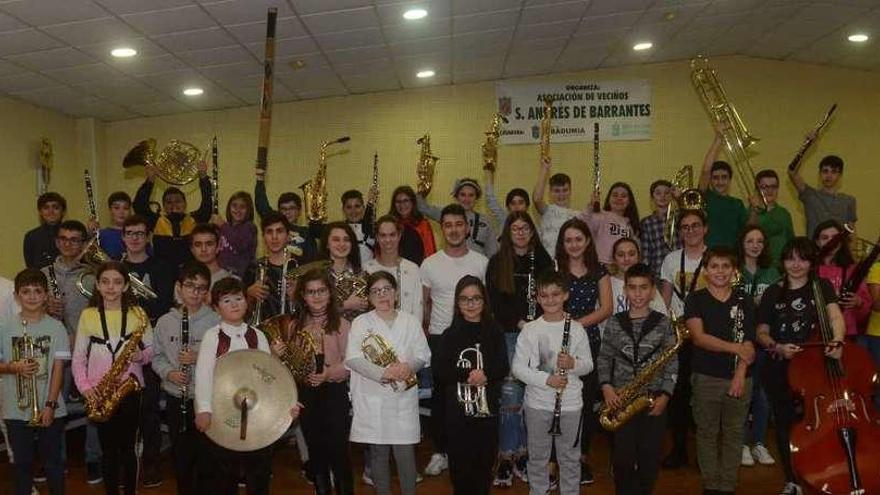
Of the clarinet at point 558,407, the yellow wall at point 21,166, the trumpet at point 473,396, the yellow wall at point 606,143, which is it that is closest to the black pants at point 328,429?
the trumpet at point 473,396

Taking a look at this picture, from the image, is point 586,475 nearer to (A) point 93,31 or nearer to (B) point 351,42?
(B) point 351,42

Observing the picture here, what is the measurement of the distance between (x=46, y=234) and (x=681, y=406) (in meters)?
4.76

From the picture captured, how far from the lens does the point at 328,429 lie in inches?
180

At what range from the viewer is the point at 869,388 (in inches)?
175

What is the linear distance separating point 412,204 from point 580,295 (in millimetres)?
2002

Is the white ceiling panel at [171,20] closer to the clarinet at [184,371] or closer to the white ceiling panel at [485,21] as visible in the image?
the white ceiling panel at [485,21]

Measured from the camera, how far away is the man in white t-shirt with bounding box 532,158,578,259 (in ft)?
21.6

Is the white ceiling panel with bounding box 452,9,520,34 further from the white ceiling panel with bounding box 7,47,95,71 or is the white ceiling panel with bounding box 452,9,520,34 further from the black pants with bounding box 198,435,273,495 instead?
the black pants with bounding box 198,435,273,495

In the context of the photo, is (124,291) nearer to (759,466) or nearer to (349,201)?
(349,201)

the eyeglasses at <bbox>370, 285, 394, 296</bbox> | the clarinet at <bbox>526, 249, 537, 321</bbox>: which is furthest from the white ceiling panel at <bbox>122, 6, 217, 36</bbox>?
the clarinet at <bbox>526, 249, 537, 321</bbox>

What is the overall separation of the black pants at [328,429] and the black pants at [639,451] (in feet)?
4.74

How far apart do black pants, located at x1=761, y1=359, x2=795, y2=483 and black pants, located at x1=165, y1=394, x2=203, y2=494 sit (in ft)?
10.7

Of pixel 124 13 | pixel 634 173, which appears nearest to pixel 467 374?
pixel 124 13

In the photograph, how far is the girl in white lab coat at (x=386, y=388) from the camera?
14.5 ft
